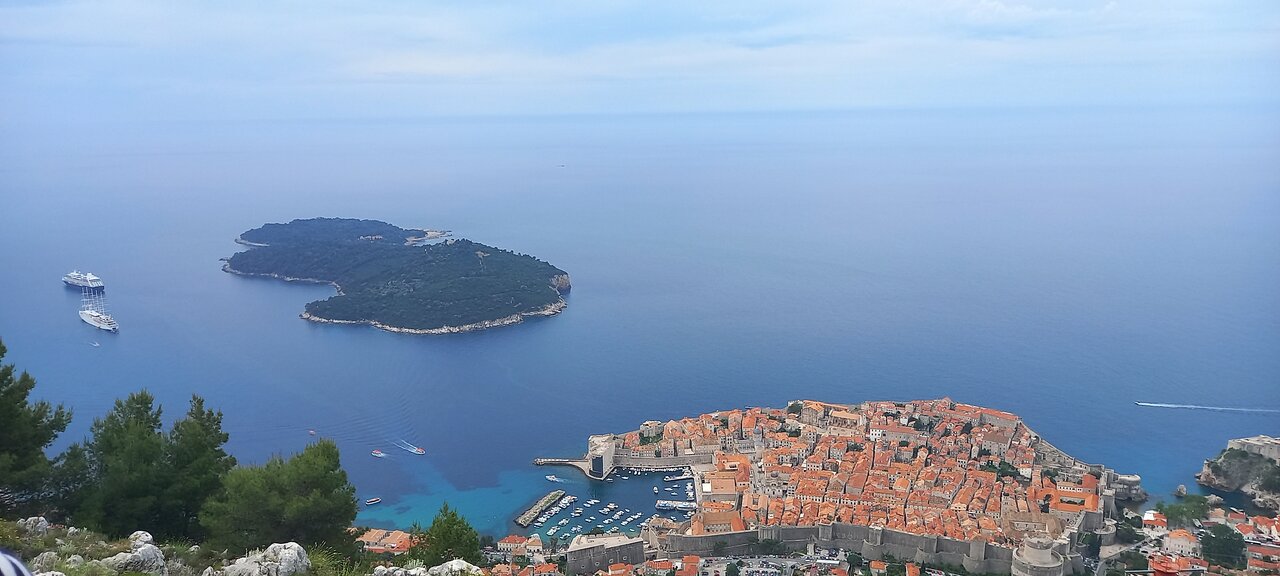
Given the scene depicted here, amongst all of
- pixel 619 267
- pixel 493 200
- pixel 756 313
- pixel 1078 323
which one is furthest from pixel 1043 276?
pixel 493 200

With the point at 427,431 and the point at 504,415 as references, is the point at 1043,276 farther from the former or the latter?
the point at 427,431

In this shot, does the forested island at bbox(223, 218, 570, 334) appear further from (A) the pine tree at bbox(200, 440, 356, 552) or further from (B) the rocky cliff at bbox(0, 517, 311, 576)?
(B) the rocky cliff at bbox(0, 517, 311, 576)

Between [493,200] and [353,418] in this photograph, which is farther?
[493,200]

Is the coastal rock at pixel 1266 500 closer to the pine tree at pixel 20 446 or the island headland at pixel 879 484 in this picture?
the island headland at pixel 879 484

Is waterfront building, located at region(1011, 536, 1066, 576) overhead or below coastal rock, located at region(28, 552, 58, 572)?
below

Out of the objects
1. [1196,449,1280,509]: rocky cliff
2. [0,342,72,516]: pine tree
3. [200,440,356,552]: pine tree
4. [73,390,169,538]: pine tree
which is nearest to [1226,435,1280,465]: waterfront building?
[1196,449,1280,509]: rocky cliff

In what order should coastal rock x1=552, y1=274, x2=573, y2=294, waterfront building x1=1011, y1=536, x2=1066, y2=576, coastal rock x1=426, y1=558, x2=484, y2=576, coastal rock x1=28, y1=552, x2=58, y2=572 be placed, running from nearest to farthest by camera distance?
coastal rock x1=28, y1=552, x2=58, y2=572
coastal rock x1=426, y1=558, x2=484, y2=576
waterfront building x1=1011, y1=536, x2=1066, y2=576
coastal rock x1=552, y1=274, x2=573, y2=294
